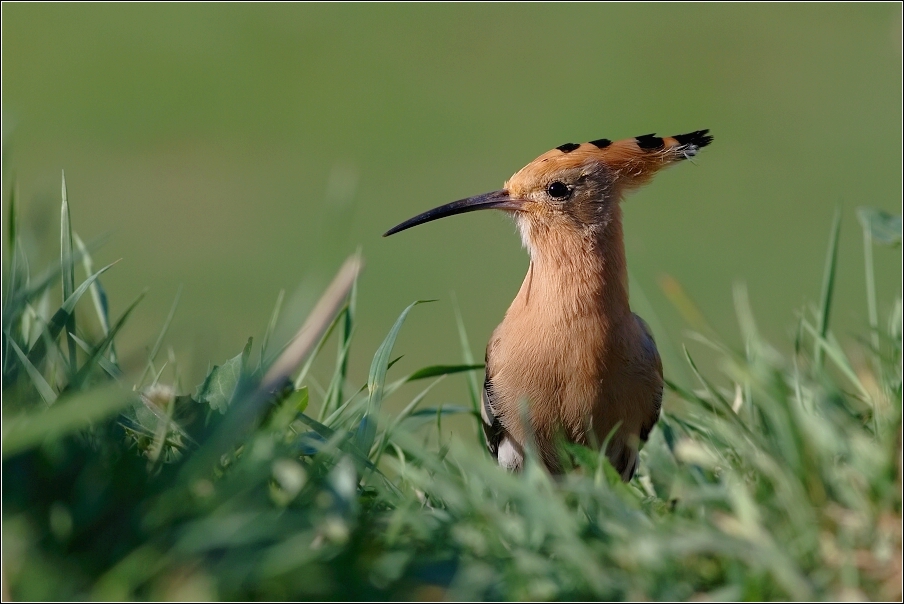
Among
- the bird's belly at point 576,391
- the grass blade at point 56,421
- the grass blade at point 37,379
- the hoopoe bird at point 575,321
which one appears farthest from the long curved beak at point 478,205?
the grass blade at point 56,421

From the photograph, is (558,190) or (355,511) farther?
(558,190)

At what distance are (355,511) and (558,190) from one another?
1.28m

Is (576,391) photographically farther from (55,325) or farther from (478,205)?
(55,325)

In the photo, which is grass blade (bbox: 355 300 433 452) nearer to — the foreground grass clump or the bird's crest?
the foreground grass clump

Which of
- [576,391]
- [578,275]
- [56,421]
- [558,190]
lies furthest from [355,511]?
[558,190]

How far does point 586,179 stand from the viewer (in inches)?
91.3

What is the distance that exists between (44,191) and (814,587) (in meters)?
1.11

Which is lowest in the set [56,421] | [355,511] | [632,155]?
[355,511]

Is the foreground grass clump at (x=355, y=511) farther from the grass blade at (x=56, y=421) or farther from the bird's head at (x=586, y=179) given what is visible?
the bird's head at (x=586, y=179)

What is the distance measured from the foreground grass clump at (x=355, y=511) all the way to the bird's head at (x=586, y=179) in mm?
962

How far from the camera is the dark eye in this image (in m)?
2.33

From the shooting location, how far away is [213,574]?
106 cm

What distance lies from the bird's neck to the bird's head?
0.07 feet

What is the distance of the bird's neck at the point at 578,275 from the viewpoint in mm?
2152
